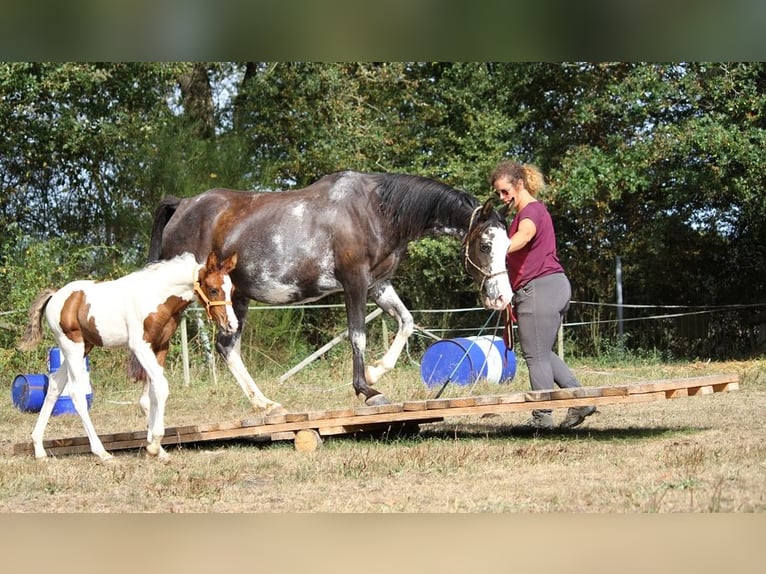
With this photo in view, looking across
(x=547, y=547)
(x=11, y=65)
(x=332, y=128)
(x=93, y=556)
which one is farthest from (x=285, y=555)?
(x=332, y=128)

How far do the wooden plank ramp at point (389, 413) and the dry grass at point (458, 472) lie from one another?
0.42ft

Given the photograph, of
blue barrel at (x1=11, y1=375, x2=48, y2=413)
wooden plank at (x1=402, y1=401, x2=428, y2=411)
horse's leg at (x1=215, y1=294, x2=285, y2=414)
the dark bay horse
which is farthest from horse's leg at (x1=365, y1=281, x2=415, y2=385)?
blue barrel at (x1=11, y1=375, x2=48, y2=413)

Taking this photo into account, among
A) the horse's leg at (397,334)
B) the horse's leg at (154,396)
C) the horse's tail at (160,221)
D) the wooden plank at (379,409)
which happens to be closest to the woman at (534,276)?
the wooden plank at (379,409)

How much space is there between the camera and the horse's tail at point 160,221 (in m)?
8.34

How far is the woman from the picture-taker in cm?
704

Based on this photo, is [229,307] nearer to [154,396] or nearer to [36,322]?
[154,396]

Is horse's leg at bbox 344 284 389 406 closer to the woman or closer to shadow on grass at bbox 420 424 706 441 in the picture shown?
shadow on grass at bbox 420 424 706 441

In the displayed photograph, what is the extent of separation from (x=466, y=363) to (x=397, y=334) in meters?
3.79

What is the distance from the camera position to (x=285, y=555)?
4047 millimetres

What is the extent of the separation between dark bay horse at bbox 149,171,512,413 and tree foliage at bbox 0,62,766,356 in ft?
25.4

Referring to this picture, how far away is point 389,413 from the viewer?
6926mm

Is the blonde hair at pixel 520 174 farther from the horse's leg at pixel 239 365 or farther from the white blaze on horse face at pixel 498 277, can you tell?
the horse's leg at pixel 239 365

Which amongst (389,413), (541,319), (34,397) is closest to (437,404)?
(389,413)
